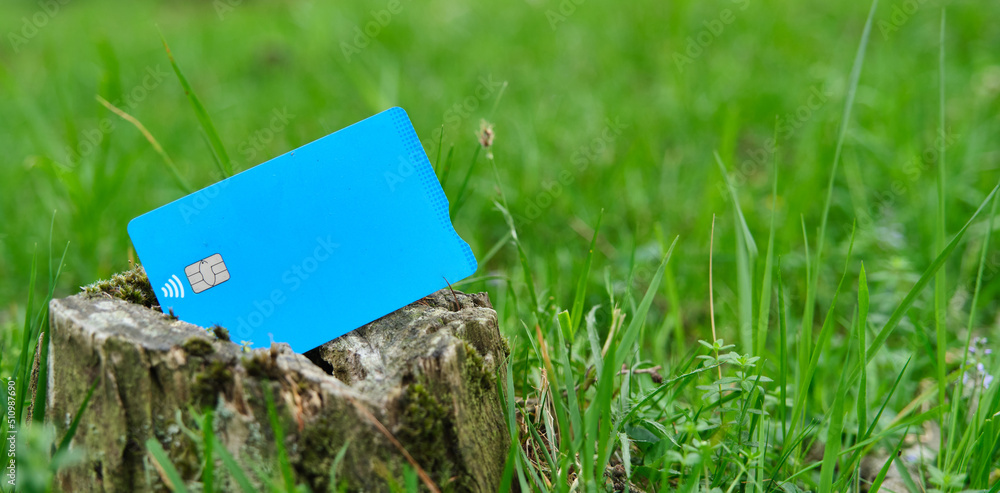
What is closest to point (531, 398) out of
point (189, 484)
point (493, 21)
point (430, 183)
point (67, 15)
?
point (430, 183)

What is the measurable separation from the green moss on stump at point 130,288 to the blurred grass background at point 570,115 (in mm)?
563

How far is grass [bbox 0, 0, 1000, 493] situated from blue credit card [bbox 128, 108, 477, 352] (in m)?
0.18

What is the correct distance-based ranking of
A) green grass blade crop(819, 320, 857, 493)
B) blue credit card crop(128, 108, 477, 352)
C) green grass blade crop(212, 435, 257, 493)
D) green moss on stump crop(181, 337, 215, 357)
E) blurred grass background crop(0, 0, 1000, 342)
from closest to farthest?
green grass blade crop(212, 435, 257, 493) < green moss on stump crop(181, 337, 215, 357) < green grass blade crop(819, 320, 857, 493) < blue credit card crop(128, 108, 477, 352) < blurred grass background crop(0, 0, 1000, 342)

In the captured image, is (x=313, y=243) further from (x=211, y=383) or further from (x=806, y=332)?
(x=806, y=332)

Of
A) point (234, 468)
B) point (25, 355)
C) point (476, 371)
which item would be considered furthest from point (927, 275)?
point (25, 355)

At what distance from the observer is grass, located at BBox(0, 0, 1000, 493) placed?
45.2 inches

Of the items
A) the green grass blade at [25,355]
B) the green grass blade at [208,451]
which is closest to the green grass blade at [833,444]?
the green grass blade at [208,451]

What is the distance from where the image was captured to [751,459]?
108 cm

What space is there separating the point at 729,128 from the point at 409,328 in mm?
1683

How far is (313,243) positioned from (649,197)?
178cm

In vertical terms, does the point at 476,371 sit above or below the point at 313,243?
Answer: below

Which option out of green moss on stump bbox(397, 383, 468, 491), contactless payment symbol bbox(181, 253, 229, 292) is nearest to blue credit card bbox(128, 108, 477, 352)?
contactless payment symbol bbox(181, 253, 229, 292)

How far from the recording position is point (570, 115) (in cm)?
329

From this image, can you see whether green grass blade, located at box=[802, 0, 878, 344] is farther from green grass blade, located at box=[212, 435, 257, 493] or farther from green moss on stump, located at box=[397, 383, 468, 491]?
green grass blade, located at box=[212, 435, 257, 493]
